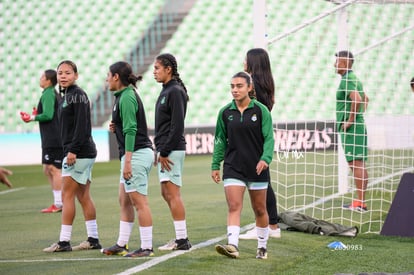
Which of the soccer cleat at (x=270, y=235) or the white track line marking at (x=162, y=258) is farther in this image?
the soccer cleat at (x=270, y=235)

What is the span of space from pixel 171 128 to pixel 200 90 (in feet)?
66.6

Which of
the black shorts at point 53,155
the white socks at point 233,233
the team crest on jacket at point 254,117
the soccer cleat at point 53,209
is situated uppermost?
the team crest on jacket at point 254,117

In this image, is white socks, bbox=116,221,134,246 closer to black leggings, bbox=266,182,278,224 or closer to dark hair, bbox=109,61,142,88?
dark hair, bbox=109,61,142,88

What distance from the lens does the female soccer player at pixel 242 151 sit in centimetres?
673

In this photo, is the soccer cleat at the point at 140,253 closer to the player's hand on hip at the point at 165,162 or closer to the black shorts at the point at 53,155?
the player's hand on hip at the point at 165,162

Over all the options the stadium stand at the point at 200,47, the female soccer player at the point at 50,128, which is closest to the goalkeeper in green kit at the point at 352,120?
the female soccer player at the point at 50,128

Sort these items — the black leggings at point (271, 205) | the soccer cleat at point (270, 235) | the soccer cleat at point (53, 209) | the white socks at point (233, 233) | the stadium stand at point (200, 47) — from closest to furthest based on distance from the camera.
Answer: the white socks at point (233, 233) → the black leggings at point (271, 205) → the soccer cleat at point (270, 235) → the soccer cleat at point (53, 209) → the stadium stand at point (200, 47)

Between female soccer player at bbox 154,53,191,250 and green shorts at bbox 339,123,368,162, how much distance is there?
380 cm

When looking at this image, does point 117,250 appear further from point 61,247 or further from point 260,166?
point 260,166

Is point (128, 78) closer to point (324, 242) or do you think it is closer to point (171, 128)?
point (171, 128)

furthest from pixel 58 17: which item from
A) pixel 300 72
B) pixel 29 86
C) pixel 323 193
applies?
pixel 323 193

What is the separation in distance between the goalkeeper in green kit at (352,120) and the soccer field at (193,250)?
1.51 meters

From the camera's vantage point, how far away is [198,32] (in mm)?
28828

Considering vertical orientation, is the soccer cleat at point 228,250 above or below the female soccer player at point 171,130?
below
